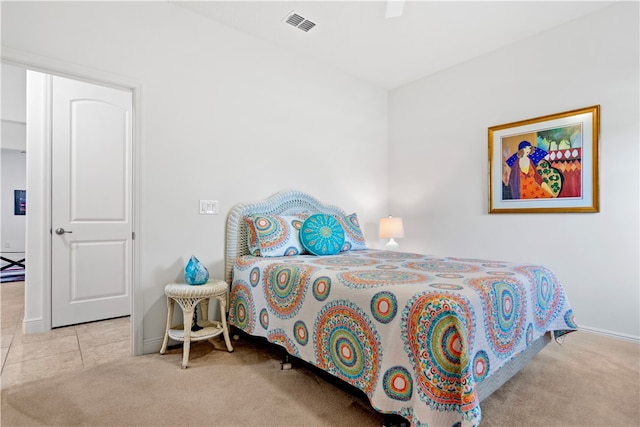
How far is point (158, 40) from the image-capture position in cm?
247

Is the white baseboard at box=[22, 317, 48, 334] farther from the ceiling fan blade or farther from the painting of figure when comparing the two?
the painting of figure

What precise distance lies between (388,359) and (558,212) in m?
2.47

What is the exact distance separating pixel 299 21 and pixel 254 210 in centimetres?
169

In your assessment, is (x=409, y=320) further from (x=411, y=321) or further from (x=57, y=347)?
(x=57, y=347)

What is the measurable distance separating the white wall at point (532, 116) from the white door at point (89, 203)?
3.15 m

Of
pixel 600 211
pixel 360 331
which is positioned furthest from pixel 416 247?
pixel 360 331

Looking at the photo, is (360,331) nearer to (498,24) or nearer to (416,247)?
(416,247)

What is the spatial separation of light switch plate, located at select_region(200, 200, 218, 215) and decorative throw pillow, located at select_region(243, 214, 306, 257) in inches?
10.1

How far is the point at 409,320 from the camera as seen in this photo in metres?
1.34

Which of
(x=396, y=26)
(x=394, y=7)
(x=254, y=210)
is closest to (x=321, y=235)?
(x=254, y=210)

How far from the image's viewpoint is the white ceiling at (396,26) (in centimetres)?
262

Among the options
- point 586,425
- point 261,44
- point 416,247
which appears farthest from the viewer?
point 416,247

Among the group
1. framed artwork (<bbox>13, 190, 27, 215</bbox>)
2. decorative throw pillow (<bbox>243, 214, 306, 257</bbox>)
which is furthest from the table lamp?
framed artwork (<bbox>13, 190, 27, 215</bbox>)

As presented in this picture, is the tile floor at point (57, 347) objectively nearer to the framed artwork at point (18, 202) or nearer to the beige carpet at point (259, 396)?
the beige carpet at point (259, 396)
